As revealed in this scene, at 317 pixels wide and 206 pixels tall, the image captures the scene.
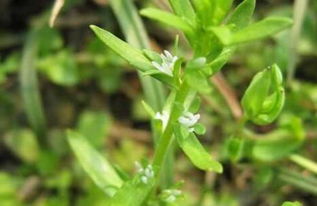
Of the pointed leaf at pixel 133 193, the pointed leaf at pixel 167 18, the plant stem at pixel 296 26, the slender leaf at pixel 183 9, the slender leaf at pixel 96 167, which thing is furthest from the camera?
the plant stem at pixel 296 26

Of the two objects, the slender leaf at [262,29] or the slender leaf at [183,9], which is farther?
the slender leaf at [183,9]

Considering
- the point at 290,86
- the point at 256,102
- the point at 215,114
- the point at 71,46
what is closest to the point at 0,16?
the point at 71,46

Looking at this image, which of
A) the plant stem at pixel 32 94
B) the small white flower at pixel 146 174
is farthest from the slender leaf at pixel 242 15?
the plant stem at pixel 32 94

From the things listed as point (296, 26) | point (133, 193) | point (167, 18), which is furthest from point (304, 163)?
point (167, 18)

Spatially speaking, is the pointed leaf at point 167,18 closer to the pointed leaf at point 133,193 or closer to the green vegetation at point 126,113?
the pointed leaf at point 133,193

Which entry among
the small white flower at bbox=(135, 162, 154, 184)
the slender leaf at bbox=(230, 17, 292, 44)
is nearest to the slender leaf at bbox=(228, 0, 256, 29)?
the slender leaf at bbox=(230, 17, 292, 44)

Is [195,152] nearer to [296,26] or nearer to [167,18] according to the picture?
[167,18]
